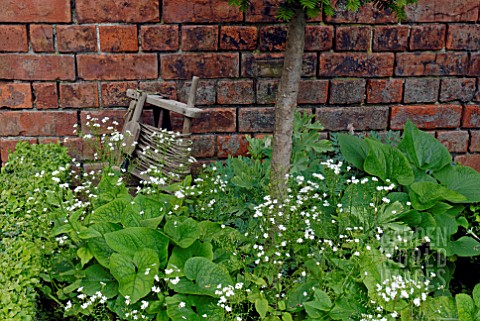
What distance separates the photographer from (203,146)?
7.57 feet

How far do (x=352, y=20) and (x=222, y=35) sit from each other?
1.78ft

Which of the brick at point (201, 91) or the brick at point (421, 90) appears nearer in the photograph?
the brick at point (201, 91)

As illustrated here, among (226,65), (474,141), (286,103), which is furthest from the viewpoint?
(474,141)

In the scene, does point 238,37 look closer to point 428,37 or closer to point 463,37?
point 428,37

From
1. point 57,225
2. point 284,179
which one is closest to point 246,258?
point 284,179

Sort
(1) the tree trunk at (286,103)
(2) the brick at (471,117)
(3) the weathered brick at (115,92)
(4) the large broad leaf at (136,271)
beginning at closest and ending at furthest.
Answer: (4) the large broad leaf at (136,271) < (1) the tree trunk at (286,103) < (3) the weathered brick at (115,92) < (2) the brick at (471,117)

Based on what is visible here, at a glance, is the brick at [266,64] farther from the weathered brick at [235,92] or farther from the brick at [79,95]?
the brick at [79,95]

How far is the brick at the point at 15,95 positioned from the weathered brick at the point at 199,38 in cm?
65

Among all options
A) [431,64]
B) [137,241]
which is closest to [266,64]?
[431,64]

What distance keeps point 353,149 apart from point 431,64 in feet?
1.84

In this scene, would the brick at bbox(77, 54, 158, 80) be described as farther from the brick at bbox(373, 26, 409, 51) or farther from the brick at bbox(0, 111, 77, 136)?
the brick at bbox(373, 26, 409, 51)

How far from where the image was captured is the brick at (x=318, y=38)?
2.22 m

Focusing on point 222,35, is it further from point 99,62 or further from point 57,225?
point 57,225

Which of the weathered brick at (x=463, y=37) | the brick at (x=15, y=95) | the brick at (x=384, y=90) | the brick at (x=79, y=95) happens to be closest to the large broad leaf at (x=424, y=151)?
the brick at (x=384, y=90)
